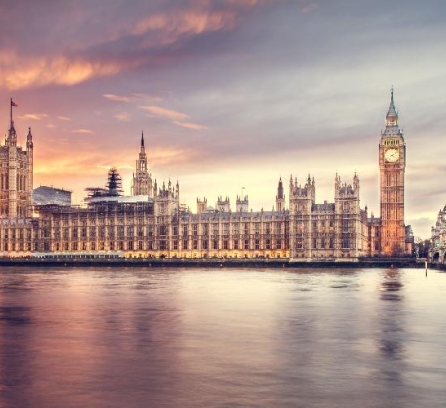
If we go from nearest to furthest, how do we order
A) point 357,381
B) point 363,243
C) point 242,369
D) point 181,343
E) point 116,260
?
point 357,381
point 242,369
point 181,343
point 116,260
point 363,243

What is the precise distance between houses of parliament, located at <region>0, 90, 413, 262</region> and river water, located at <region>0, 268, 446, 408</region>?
98006 millimetres

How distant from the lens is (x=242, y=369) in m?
22.8

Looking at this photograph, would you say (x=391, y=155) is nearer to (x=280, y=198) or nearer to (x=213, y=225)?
(x=280, y=198)

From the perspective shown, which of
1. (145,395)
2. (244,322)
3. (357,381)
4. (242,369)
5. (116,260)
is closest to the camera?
(145,395)

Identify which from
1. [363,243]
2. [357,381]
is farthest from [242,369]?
[363,243]

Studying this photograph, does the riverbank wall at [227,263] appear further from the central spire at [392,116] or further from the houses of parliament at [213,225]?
the central spire at [392,116]

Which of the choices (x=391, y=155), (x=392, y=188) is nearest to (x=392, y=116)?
(x=391, y=155)

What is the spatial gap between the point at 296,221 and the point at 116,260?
39257 millimetres

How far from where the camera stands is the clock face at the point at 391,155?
17909 cm

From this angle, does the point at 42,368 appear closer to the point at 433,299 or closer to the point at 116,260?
the point at 433,299

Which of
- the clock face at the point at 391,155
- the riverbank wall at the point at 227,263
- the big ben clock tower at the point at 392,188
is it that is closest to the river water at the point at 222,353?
the riverbank wall at the point at 227,263

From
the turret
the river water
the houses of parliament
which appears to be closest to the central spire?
the houses of parliament

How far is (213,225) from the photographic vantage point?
154 metres

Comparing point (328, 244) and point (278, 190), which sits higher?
point (278, 190)
